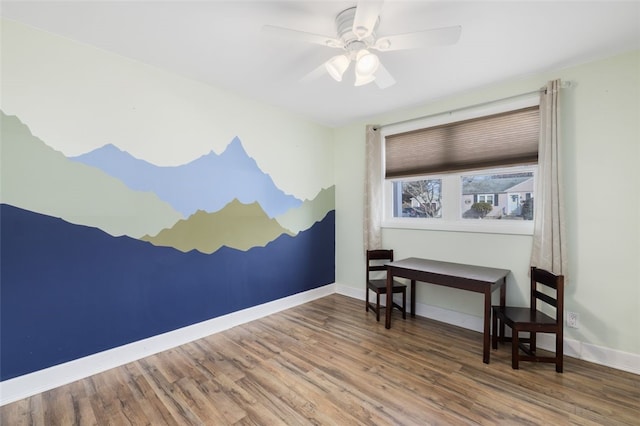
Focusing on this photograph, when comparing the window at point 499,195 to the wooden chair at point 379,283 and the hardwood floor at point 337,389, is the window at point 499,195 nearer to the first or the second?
the wooden chair at point 379,283

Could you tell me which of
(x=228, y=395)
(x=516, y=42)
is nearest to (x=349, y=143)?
(x=516, y=42)

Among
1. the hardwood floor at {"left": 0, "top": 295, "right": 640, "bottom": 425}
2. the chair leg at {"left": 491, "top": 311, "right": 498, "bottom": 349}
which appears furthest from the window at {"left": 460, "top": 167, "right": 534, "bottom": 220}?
the hardwood floor at {"left": 0, "top": 295, "right": 640, "bottom": 425}

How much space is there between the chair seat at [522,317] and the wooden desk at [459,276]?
15 cm

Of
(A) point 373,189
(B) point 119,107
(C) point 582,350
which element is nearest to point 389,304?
(A) point 373,189

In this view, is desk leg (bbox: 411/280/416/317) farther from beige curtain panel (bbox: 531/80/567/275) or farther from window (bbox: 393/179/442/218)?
beige curtain panel (bbox: 531/80/567/275)

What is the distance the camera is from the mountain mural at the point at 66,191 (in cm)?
188

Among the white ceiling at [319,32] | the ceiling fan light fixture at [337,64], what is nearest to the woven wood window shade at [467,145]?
the white ceiling at [319,32]

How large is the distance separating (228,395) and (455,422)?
149 cm

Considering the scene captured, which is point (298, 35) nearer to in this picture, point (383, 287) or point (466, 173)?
point (466, 173)

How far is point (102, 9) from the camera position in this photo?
177cm

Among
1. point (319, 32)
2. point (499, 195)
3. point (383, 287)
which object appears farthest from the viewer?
point (383, 287)

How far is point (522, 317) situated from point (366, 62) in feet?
7.75

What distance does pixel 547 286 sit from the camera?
2.40m

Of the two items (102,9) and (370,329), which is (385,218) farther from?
(102,9)
